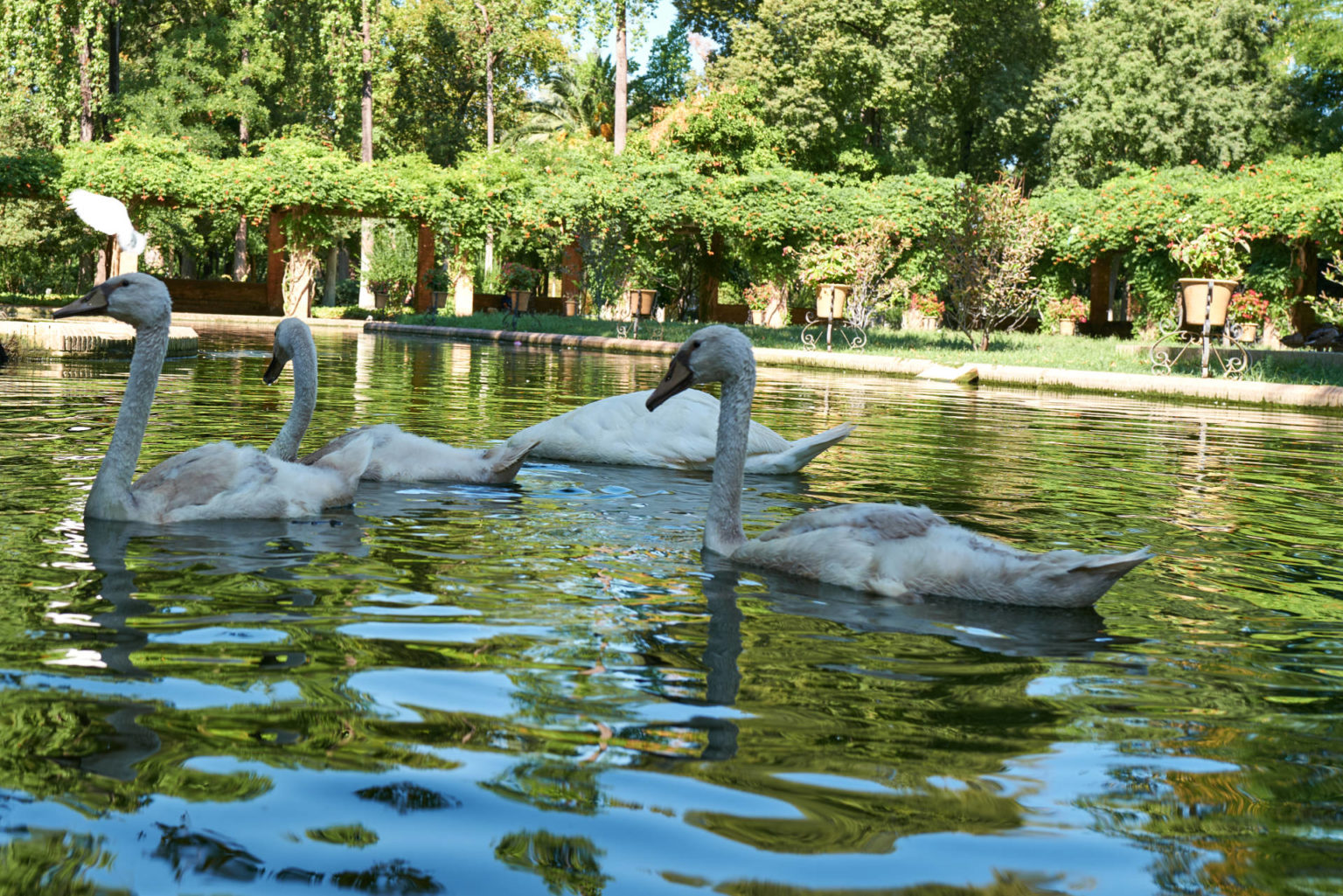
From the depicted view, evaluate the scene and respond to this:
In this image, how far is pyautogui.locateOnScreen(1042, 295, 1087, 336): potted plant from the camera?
3700 cm

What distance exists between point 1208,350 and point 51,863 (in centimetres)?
2128

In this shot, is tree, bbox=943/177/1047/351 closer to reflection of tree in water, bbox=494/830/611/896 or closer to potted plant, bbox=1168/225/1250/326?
potted plant, bbox=1168/225/1250/326

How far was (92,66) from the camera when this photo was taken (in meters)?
39.4

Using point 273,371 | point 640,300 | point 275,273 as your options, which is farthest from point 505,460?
point 275,273

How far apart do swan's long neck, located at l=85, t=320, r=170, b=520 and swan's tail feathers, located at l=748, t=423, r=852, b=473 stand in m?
3.28

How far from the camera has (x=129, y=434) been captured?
529cm

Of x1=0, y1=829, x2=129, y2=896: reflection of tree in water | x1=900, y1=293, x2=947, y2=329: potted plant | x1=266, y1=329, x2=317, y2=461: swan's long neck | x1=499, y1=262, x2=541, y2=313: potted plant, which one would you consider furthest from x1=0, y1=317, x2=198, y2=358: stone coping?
x1=499, y1=262, x2=541, y2=313: potted plant

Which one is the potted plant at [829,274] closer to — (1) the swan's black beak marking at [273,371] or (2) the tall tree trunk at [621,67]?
(2) the tall tree trunk at [621,67]

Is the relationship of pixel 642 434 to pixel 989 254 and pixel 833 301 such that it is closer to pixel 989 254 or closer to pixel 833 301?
pixel 989 254

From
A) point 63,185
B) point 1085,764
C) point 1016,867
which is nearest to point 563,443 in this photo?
point 1085,764

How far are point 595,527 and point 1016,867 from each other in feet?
12.2

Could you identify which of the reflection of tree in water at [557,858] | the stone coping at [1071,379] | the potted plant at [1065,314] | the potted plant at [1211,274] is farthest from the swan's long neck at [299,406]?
the potted plant at [1065,314]

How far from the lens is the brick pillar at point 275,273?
3947cm

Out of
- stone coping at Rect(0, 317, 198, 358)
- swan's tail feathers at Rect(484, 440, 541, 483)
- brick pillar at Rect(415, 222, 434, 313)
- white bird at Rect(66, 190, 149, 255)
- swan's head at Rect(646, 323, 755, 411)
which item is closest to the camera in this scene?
swan's head at Rect(646, 323, 755, 411)
